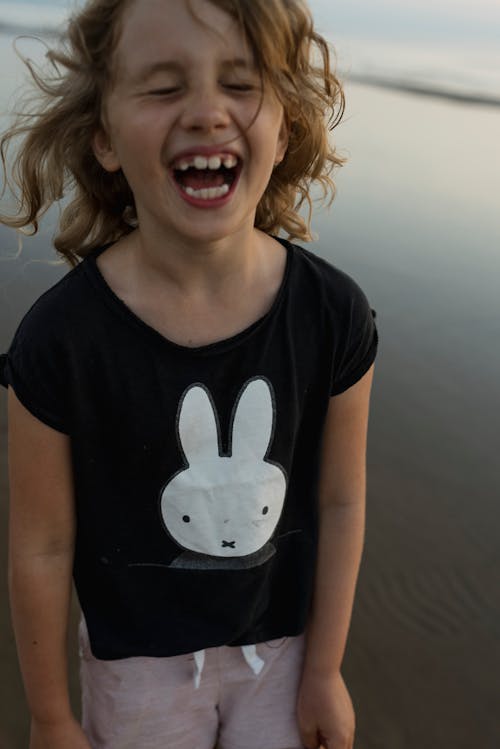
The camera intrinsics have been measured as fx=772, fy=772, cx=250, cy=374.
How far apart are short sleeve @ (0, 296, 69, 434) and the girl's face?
0.98 feet

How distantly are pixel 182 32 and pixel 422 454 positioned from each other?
238 cm

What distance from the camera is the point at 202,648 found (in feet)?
5.51

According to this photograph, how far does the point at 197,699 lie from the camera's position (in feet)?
5.67

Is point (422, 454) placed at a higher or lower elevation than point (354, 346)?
lower

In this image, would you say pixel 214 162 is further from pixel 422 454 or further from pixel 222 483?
pixel 422 454

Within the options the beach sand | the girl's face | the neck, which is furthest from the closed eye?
the beach sand

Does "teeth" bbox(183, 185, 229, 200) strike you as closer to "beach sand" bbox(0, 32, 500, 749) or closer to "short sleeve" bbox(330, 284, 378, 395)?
"short sleeve" bbox(330, 284, 378, 395)

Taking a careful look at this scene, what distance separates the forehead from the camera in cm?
130

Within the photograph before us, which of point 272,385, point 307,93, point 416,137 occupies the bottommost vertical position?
point 272,385

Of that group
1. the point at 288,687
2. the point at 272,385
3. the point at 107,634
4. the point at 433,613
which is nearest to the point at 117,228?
the point at 272,385

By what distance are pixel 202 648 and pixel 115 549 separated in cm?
30

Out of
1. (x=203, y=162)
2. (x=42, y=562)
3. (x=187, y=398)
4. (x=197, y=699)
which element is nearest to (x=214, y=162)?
(x=203, y=162)

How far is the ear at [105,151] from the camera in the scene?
5.03 ft

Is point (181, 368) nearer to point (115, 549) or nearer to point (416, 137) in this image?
point (115, 549)
